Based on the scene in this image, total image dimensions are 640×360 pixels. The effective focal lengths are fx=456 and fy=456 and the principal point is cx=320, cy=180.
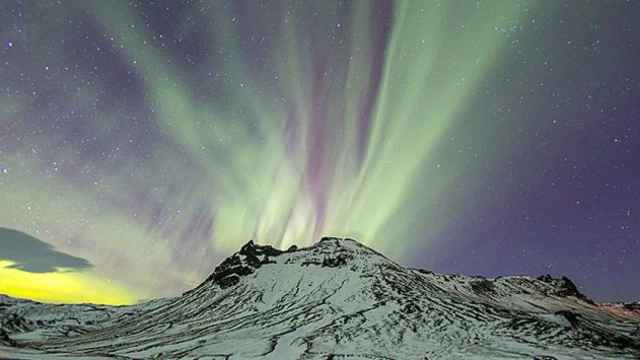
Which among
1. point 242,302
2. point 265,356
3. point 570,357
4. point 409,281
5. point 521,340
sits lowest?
point 265,356

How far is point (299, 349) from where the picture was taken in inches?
4392

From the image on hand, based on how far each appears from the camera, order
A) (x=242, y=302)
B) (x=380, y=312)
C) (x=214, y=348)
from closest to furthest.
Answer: (x=214, y=348)
(x=380, y=312)
(x=242, y=302)

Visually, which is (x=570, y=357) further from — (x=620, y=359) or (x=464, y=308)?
(x=464, y=308)

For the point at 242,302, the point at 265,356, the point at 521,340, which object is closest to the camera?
the point at 265,356

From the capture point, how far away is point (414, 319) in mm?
145625

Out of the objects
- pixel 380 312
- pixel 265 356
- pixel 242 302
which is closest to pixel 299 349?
pixel 265 356

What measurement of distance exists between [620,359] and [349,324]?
70.0 metres

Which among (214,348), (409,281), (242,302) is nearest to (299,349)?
(214,348)

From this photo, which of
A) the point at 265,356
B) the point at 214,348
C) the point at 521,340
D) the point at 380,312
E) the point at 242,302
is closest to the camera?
the point at 265,356

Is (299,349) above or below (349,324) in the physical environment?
below

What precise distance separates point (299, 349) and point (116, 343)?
65.4m

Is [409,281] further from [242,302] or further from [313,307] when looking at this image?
[242,302]

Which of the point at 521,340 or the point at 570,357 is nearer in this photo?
the point at 570,357

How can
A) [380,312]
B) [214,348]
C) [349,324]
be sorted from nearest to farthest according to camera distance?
[214,348] < [349,324] < [380,312]
